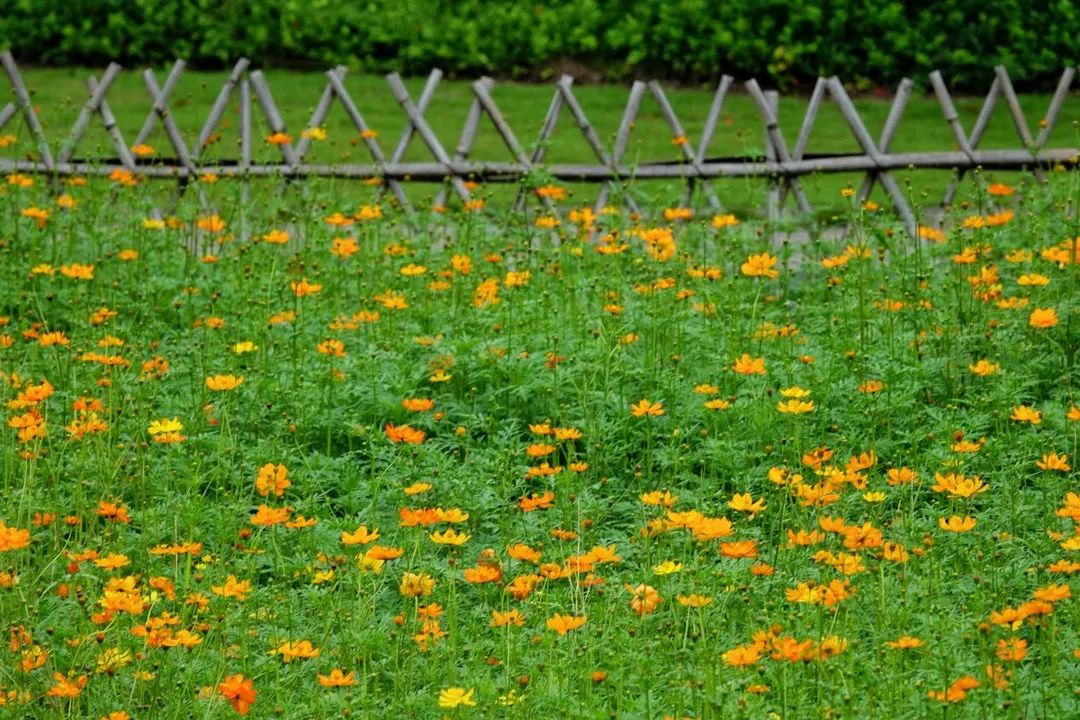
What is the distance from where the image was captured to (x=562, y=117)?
1256 centimetres

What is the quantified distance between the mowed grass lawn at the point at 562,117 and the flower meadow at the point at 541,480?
437cm

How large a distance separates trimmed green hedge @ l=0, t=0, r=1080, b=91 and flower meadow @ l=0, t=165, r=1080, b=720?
6465mm

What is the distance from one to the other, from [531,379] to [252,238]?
1928mm

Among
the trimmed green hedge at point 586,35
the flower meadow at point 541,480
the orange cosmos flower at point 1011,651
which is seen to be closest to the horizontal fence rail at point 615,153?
the flower meadow at point 541,480

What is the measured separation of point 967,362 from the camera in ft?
15.0

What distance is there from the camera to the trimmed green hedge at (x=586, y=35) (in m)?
12.1

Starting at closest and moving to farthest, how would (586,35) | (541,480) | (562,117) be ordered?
(541,480) → (562,117) → (586,35)

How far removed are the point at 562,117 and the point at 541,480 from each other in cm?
871

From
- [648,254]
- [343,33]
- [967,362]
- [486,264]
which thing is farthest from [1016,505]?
[343,33]

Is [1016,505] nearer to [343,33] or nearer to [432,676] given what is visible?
[432,676]

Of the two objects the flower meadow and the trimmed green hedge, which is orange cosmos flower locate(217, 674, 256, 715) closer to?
the flower meadow

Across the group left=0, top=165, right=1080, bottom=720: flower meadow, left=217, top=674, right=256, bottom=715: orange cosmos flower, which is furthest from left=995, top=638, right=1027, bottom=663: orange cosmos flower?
left=217, top=674, right=256, bottom=715: orange cosmos flower

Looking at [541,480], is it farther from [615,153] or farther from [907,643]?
[615,153]

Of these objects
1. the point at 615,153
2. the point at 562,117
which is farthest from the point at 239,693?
the point at 562,117
